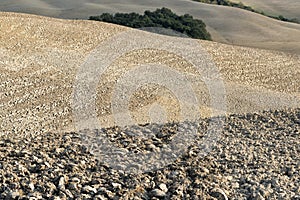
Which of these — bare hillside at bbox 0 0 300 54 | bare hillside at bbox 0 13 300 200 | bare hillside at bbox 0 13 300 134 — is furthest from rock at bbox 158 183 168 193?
bare hillside at bbox 0 0 300 54

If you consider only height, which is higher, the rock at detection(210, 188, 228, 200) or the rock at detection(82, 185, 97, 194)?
the rock at detection(82, 185, 97, 194)

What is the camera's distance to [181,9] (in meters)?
44.5

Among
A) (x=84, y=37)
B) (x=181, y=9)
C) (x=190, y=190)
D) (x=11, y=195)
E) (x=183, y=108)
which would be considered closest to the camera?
(x=11, y=195)

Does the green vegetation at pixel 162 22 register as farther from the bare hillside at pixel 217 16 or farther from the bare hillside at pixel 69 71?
the bare hillside at pixel 69 71

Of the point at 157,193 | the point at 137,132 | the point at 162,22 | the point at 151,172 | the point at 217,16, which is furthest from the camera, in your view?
the point at 217,16

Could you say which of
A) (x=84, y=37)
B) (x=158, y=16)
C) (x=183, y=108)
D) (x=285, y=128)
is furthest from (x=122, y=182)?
(x=158, y=16)

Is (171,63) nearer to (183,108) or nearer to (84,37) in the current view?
(84,37)

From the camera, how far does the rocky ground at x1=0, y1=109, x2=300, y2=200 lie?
24.8 ft

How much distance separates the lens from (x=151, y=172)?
8.41 m

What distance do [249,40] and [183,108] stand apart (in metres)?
21.6

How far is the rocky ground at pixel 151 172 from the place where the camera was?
7547mm

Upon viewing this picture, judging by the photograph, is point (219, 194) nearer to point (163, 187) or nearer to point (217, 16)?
point (163, 187)

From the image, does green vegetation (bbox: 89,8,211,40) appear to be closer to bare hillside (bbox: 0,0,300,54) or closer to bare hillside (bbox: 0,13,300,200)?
bare hillside (bbox: 0,0,300,54)

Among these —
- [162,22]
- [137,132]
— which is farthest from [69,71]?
[162,22]
